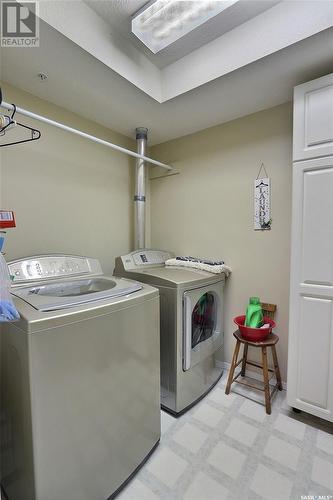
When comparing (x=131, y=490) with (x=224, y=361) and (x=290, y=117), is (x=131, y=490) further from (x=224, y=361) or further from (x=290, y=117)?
(x=290, y=117)

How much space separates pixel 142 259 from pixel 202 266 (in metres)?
0.55

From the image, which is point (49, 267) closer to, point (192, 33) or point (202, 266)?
point (202, 266)

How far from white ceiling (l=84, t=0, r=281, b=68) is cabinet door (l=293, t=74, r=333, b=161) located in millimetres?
520

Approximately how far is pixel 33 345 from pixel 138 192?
1761mm

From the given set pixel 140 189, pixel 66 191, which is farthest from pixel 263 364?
pixel 66 191

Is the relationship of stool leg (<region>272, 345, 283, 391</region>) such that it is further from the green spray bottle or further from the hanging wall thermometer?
the hanging wall thermometer

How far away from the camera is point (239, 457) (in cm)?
135

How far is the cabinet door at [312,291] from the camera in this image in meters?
1.47

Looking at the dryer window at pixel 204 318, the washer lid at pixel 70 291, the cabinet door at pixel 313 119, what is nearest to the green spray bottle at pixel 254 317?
the dryer window at pixel 204 318

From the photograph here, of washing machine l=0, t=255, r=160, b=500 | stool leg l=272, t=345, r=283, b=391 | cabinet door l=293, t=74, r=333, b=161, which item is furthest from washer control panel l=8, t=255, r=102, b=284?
cabinet door l=293, t=74, r=333, b=161

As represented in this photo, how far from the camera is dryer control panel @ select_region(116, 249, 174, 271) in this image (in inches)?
79.4

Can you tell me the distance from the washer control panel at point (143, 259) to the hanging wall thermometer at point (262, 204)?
94cm

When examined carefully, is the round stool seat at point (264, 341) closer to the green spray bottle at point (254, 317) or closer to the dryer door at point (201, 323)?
the green spray bottle at point (254, 317)

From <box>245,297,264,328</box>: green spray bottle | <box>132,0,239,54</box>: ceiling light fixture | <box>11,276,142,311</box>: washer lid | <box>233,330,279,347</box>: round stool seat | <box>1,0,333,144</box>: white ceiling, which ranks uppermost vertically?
<box>132,0,239,54</box>: ceiling light fixture
